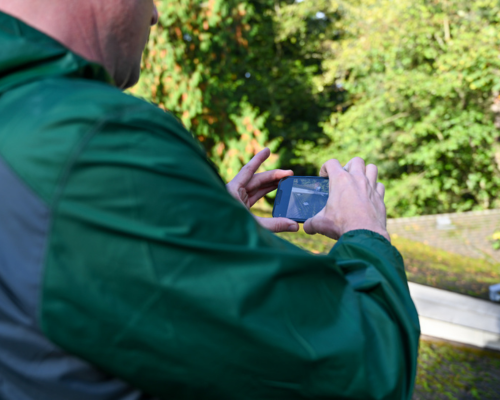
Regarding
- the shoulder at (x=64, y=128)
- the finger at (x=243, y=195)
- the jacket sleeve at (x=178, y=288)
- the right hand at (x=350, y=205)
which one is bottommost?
the finger at (x=243, y=195)

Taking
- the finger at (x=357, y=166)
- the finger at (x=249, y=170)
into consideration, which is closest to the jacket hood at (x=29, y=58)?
the finger at (x=357, y=166)

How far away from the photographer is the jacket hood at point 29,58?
2.19ft

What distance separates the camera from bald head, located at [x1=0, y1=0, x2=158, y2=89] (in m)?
0.81

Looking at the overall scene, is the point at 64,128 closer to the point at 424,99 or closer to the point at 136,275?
the point at 136,275

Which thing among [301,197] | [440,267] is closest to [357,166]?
[301,197]

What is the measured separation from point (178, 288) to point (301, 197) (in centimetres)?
110

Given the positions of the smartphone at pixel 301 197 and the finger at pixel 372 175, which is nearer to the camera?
the finger at pixel 372 175

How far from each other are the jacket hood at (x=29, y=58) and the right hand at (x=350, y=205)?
2.13ft

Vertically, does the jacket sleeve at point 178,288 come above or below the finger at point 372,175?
above

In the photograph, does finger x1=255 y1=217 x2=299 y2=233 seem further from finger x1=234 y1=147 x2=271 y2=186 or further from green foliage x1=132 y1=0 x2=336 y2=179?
green foliage x1=132 y1=0 x2=336 y2=179

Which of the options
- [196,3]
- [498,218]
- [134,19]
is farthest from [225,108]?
[134,19]

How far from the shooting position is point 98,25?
867 millimetres

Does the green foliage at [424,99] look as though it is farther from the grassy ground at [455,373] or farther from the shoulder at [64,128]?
the shoulder at [64,128]

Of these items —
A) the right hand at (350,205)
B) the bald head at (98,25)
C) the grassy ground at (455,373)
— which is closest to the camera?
the bald head at (98,25)
